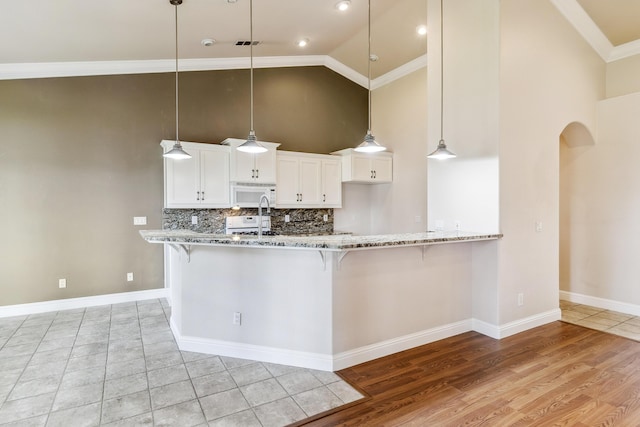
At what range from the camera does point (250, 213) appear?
18.1 feet

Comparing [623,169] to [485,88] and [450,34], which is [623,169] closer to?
Answer: [485,88]

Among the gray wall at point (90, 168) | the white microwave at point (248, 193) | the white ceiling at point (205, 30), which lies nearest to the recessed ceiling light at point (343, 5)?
the white ceiling at point (205, 30)

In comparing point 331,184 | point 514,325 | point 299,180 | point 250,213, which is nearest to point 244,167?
point 250,213

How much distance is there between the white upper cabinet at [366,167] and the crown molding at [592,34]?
2977 mm

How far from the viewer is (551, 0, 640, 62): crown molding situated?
3.92 meters

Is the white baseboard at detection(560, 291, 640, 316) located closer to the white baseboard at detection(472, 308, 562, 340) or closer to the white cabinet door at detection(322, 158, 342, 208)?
the white baseboard at detection(472, 308, 562, 340)

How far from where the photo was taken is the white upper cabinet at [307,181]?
5.50 meters

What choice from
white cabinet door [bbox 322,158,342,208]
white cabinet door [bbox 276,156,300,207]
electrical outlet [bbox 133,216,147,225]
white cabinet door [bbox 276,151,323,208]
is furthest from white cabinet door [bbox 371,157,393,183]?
electrical outlet [bbox 133,216,147,225]

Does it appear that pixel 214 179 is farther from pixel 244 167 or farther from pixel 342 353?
pixel 342 353

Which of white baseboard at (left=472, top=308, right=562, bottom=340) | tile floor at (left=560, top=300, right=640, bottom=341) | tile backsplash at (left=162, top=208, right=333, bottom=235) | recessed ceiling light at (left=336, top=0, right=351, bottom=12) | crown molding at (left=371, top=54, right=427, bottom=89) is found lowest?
tile floor at (left=560, top=300, right=640, bottom=341)

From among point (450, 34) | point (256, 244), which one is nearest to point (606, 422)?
point (256, 244)

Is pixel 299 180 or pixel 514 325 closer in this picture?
pixel 514 325

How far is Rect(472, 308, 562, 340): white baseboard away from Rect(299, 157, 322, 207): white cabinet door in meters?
3.06

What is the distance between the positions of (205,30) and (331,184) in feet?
9.63
